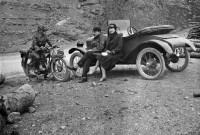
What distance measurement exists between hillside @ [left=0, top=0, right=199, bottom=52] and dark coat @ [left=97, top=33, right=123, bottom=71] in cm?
1280

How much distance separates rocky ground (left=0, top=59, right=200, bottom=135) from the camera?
4715 mm

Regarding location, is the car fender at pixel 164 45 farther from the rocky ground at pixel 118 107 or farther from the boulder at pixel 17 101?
the boulder at pixel 17 101

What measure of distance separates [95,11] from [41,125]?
19.7m

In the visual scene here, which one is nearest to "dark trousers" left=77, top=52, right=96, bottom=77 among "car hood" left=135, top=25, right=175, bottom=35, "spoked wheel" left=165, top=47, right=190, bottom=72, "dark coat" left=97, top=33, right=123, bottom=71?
"dark coat" left=97, top=33, right=123, bottom=71

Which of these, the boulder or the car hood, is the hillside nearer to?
the car hood

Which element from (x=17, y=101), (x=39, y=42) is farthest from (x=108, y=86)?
(x=39, y=42)

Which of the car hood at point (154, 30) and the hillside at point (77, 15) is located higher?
the hillside at point (77, 15)

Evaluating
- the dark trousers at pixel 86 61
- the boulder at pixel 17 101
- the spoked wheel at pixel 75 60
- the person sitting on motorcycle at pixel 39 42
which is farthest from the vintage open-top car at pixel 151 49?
the boulder at pixel 17 101

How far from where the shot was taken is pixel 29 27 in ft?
72.0

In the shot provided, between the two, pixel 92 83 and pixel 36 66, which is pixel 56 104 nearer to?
pixel 92 83

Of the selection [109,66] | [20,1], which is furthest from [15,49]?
[109,66]

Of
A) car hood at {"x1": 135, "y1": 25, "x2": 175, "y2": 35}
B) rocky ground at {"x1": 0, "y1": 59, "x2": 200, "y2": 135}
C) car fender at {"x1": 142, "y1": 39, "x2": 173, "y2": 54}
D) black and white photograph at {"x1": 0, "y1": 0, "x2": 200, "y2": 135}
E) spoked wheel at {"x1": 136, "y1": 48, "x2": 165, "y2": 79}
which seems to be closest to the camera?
rocky ground at {"x1": 0, "y1": 59, "x2": 200, "y2": 135}

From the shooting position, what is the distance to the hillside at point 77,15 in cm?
2113

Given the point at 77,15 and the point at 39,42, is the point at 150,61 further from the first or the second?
the point at 77,15
